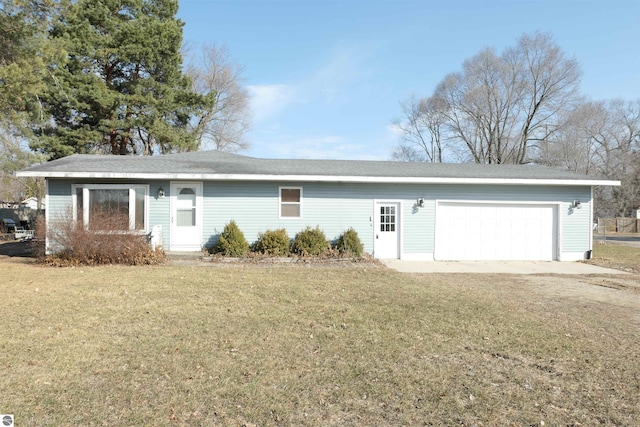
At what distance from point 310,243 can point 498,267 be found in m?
5.56

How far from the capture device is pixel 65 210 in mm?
11297

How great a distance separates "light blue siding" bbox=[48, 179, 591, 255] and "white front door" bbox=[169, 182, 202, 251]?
17cm

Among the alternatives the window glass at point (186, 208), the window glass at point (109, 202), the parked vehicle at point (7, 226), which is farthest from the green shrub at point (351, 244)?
the parked vehicle at point (7, 226)

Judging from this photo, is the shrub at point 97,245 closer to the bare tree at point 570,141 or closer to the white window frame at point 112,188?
the white window frame at point 112,188

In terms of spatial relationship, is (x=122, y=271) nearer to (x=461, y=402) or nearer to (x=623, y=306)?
(x=461, y=402)

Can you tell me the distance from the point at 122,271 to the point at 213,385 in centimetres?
643

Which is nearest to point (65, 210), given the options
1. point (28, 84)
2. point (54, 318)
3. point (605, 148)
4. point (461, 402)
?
point (28, 84)

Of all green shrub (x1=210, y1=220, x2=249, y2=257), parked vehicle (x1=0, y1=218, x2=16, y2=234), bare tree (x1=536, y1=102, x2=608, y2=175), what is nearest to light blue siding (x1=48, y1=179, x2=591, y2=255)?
green shrub (x1=210, y1=220, x2=249, y2=257)

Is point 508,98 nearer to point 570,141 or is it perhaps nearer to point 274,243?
point 570,141

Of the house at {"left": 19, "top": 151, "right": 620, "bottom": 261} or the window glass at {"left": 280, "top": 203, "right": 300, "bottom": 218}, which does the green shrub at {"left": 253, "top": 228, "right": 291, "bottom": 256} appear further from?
the window glass at {"left": 280, "top": 203, "right": 300, "bottom": 218}

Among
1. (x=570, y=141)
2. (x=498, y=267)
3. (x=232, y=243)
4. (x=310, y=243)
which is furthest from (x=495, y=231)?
(x=570, y=141)

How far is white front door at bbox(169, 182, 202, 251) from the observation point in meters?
12.1

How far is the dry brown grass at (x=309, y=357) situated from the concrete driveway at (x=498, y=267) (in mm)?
3495

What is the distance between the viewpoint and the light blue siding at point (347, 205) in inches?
481
